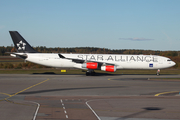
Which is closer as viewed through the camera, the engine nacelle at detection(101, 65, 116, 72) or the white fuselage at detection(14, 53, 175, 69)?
the engine nacelle at detection(101, 65, 116, 72)

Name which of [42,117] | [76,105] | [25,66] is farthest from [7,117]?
[25,66]

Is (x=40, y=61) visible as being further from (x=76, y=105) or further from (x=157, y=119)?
(x=157, y=119)

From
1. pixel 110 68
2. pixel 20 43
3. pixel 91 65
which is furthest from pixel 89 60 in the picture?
pixel 20 43

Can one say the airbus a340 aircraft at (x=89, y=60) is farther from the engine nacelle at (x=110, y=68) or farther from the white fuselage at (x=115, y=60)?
the engine nacelle at (x=110, y=68)

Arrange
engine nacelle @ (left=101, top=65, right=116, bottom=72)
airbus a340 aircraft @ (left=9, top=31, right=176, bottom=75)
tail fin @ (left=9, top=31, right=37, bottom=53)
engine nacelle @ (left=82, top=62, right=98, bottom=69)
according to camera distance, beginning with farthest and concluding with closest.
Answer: tail fin @ (left=9, top=31, right=37, bottom=53) → airbus a340 aircraft @ (left=9, top=31, right=176, bottom=75) → engine nacelle @ (left=82, top=62, right=98, bottom=69) → engine nacelle @ (left=101, top=65, right=116, bottom=72)

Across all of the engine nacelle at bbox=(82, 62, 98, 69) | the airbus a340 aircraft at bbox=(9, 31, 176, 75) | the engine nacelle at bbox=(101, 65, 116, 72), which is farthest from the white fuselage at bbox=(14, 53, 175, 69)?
the engine nacelle at bbox=(101, 65, 116, 72)

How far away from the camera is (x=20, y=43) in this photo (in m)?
38.9

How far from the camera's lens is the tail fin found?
126 ft

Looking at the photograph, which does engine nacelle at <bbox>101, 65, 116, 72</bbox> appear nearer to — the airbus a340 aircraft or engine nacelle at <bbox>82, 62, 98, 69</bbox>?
the airbus a340 aircraft

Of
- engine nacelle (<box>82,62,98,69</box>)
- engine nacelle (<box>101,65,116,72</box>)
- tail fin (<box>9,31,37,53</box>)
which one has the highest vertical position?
tail fin (<box>9,31,37,53</box>)

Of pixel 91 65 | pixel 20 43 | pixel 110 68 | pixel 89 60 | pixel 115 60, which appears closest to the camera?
pixel 110 68

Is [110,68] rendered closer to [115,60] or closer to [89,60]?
[115,60]

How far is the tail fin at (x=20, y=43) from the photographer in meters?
38.4

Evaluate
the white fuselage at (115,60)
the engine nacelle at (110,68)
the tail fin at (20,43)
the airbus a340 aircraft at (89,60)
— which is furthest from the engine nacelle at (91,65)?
the tail fin at (20,43)
